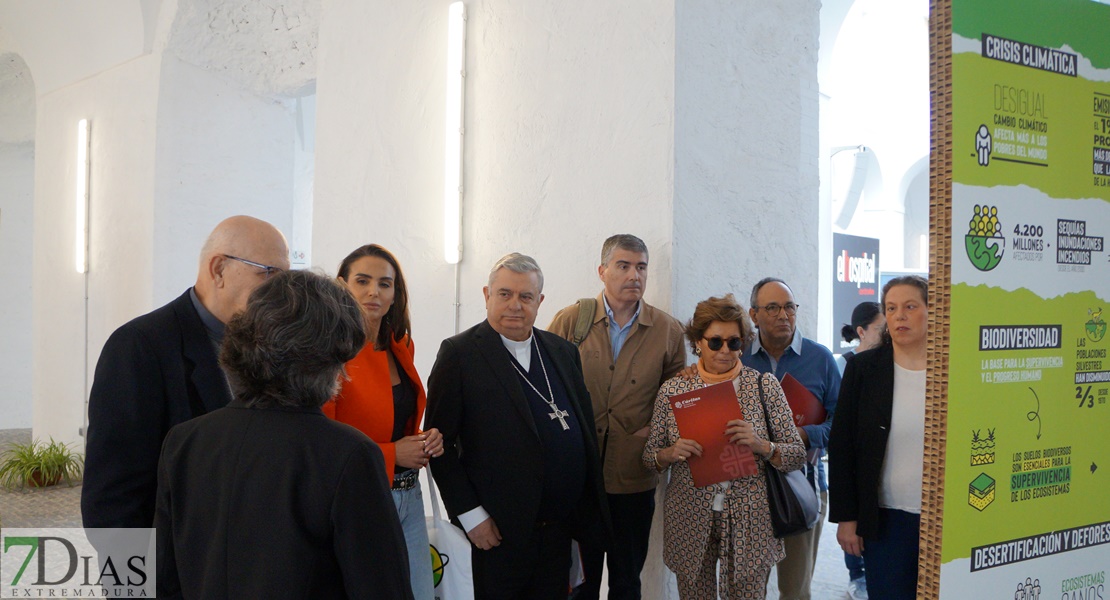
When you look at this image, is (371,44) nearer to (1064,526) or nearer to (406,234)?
(406,234)

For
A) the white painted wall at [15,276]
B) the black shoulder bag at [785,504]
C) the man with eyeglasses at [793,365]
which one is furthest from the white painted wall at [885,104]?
the white painted wall at [15,276]

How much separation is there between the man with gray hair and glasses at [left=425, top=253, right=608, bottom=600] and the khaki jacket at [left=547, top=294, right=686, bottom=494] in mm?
340

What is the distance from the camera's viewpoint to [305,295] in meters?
1.48

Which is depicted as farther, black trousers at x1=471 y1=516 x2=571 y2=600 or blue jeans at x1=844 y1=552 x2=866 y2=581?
blue jeans at x1=844 y1=552 x2=866 y2=581

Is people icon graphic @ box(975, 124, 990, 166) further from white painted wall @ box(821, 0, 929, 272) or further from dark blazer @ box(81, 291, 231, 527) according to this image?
white painted wall @ box(821, 0, 929, 272)

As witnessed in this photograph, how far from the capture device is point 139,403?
5.86ft

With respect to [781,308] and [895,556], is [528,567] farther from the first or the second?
[781,308]

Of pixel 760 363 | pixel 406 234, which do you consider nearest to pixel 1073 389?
pixel 760 363

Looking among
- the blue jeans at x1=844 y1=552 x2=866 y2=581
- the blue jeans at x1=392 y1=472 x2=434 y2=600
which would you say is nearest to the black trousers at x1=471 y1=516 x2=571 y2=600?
the blue jeans at x1=392 y1=472 x2=434 y2=600

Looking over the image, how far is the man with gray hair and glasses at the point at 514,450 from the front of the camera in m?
2.68

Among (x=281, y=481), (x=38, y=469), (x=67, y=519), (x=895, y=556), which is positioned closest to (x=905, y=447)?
(x=895, y=556)

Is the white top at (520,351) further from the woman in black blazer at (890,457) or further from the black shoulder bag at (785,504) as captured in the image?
the woman in black blazer at (890,457)

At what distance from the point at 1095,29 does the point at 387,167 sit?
12.1 ft

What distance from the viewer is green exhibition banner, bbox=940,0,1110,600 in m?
1.92
